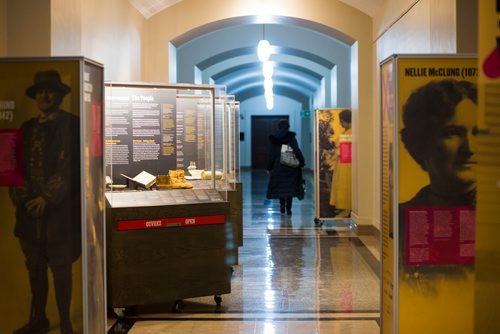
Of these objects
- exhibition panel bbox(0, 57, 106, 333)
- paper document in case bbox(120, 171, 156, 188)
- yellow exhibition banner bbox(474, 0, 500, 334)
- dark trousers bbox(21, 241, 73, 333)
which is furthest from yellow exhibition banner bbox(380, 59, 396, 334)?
paper document in case bbox(120, 171, 156, 188)

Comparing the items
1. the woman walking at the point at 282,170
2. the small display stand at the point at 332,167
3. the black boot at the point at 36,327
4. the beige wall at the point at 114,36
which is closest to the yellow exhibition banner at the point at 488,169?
the black boot at the point at 36,327

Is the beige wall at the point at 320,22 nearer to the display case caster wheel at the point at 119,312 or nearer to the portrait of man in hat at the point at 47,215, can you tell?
the display case caster wheel at the point at 119,312

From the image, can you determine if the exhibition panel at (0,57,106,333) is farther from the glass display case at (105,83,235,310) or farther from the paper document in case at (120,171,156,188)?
the paper document in case at (120,171,156,188)

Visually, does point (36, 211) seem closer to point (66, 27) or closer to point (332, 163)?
point (66, 27)

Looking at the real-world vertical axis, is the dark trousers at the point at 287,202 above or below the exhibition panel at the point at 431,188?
below

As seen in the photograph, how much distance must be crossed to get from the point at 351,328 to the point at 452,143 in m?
2.06

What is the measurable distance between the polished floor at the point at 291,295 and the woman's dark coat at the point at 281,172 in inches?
83.6

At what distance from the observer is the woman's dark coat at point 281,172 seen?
1350 cm

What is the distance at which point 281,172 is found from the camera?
44.9 feet

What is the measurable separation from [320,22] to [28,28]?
6166 millimetres

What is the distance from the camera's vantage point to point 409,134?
4453 millimetres

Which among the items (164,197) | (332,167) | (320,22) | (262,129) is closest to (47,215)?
(164,197)

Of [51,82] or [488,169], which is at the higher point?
[51,82]

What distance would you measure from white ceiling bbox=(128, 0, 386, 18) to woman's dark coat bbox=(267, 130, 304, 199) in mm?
2990
